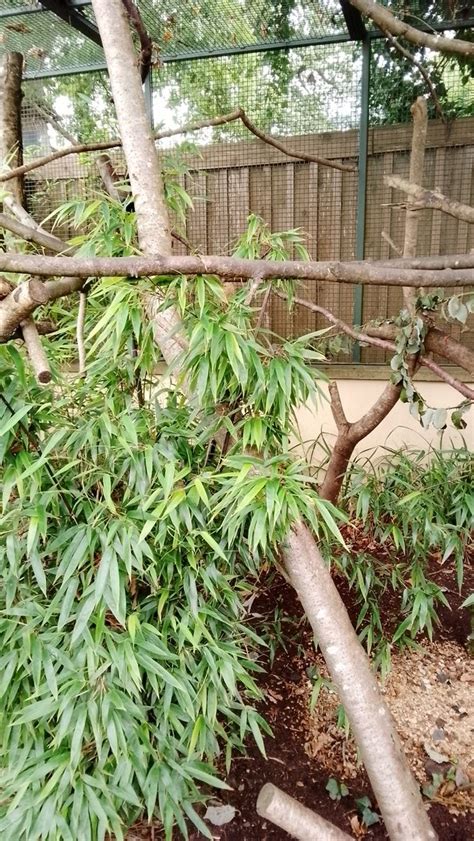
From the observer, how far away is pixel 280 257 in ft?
4.52

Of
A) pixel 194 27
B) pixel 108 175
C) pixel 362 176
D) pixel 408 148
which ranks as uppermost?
→ pixel 194 27

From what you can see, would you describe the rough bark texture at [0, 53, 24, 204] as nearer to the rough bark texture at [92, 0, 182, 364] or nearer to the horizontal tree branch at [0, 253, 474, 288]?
the rough bark texture at [92, 0, 182, 364]

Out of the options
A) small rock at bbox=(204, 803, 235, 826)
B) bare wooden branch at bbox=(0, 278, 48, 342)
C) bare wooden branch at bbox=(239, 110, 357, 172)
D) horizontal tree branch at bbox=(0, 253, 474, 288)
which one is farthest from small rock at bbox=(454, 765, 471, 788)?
bare wooden branch at bbox=(239, 110, 357, 172)

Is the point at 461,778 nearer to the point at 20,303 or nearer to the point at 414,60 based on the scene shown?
the point at 20,303

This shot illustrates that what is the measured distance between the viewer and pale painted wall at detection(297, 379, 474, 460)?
255 cm

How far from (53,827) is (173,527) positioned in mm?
621

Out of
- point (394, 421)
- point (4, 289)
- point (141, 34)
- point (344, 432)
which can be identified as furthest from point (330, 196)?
point (4, 289)

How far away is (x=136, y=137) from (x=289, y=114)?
164 centimetres

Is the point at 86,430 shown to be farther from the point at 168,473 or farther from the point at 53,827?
the point at 53,827

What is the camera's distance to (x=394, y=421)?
260cm

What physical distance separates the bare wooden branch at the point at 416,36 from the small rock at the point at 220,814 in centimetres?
194

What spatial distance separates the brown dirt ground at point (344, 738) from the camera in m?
1.34

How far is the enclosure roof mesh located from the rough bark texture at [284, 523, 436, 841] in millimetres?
2362

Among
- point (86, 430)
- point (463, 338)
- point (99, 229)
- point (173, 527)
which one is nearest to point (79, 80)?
point (99, 229)
